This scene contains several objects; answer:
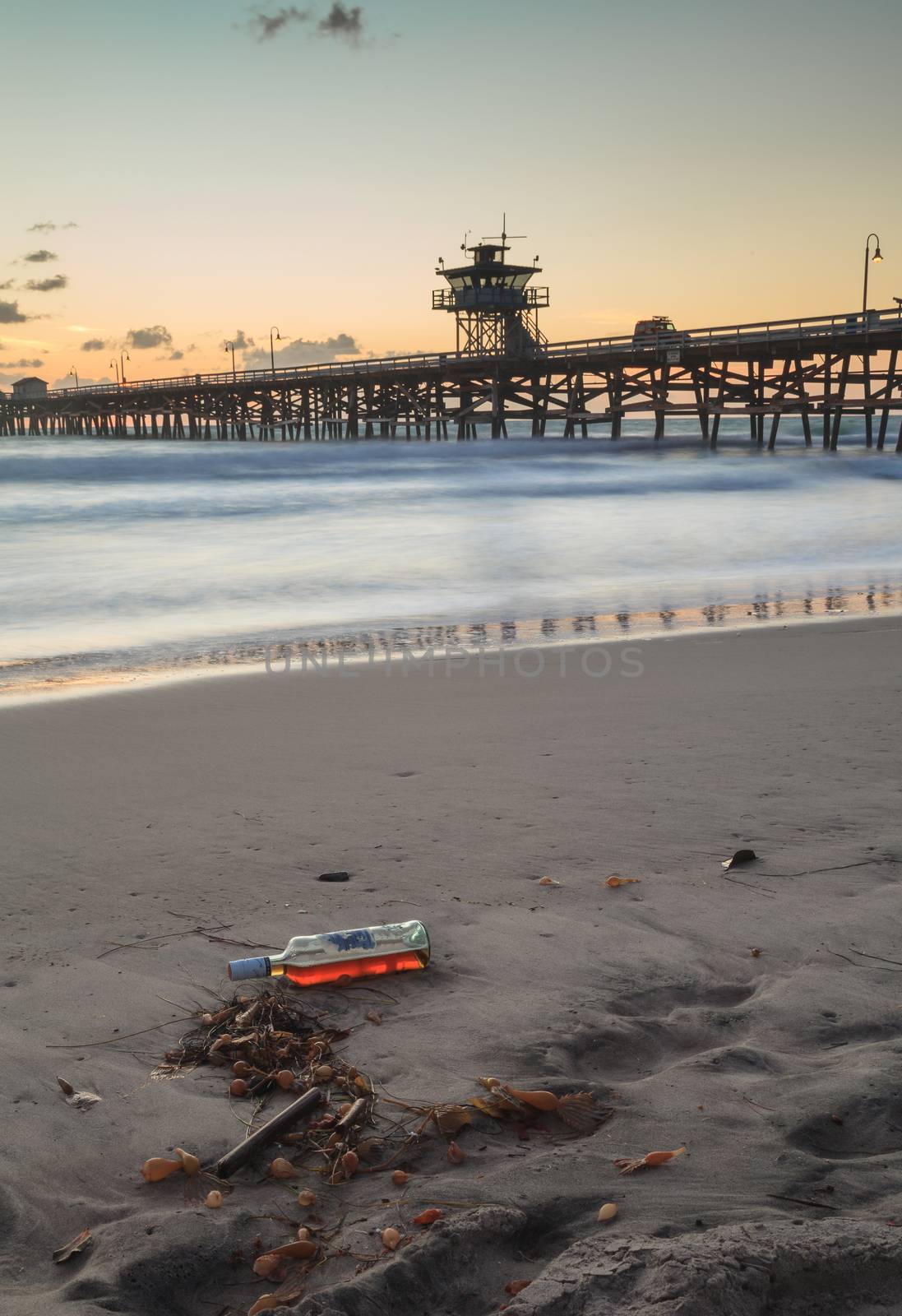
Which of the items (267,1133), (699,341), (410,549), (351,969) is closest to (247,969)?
(351,969)

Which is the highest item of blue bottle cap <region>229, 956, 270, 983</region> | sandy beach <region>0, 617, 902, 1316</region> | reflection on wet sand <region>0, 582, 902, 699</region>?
blue bottle cap <region>229, 956, 270, 983</region>

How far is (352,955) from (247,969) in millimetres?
289

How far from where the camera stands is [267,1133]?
1944 millimetres

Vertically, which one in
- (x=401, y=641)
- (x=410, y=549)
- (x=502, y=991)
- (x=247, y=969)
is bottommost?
(x=410, y=549)

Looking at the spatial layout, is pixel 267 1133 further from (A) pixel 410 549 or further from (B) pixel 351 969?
(A) pixel 410 549

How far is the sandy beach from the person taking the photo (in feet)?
5.35

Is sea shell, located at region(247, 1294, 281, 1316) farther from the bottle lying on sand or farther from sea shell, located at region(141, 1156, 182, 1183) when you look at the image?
the bottle lying on sand

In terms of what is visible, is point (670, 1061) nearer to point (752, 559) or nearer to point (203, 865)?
point (203, 865)

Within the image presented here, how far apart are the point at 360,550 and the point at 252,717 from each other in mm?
10600

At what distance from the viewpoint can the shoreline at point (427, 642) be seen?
22.0ft

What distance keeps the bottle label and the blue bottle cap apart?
0.22 metres

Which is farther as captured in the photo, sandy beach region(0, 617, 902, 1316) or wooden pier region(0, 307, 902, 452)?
wooden pier region(0, 307, 902, 452)

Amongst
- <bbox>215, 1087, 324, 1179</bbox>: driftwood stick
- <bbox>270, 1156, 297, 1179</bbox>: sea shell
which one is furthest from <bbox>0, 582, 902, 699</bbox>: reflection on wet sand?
<bbox>270, 1156, 297, 1179</bbox>: sea shell

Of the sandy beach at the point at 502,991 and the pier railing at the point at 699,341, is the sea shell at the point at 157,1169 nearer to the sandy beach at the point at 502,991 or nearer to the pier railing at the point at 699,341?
the sandy beach at the point at 502,991
